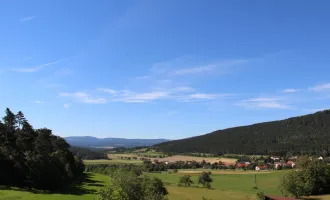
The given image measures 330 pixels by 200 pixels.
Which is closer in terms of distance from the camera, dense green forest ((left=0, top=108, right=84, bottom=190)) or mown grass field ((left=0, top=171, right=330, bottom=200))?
mown grass field ((left=0, top=171, right=330, bottom=200))

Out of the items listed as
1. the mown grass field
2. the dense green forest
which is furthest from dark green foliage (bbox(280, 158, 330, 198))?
the dense green forest

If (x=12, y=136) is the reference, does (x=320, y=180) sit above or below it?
below

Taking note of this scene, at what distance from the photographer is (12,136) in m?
97.2

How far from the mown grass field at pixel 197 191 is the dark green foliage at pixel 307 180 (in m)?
4.13

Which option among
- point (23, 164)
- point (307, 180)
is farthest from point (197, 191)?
point (23, 164)

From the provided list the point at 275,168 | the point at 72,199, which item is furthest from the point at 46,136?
the point at 275,168

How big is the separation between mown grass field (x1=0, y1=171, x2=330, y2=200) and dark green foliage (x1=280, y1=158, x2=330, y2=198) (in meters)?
4.13

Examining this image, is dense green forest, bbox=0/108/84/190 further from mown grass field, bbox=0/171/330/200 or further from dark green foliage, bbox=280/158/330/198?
dark green foliage, bbox=280/158/330/198

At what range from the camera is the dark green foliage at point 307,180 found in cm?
8512

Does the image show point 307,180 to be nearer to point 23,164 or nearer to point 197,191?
point 197,191

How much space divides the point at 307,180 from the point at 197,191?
2980cm

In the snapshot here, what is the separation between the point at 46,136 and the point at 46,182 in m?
47.0

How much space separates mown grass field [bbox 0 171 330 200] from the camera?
62625 millimetres

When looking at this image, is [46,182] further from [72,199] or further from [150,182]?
[150,182]
